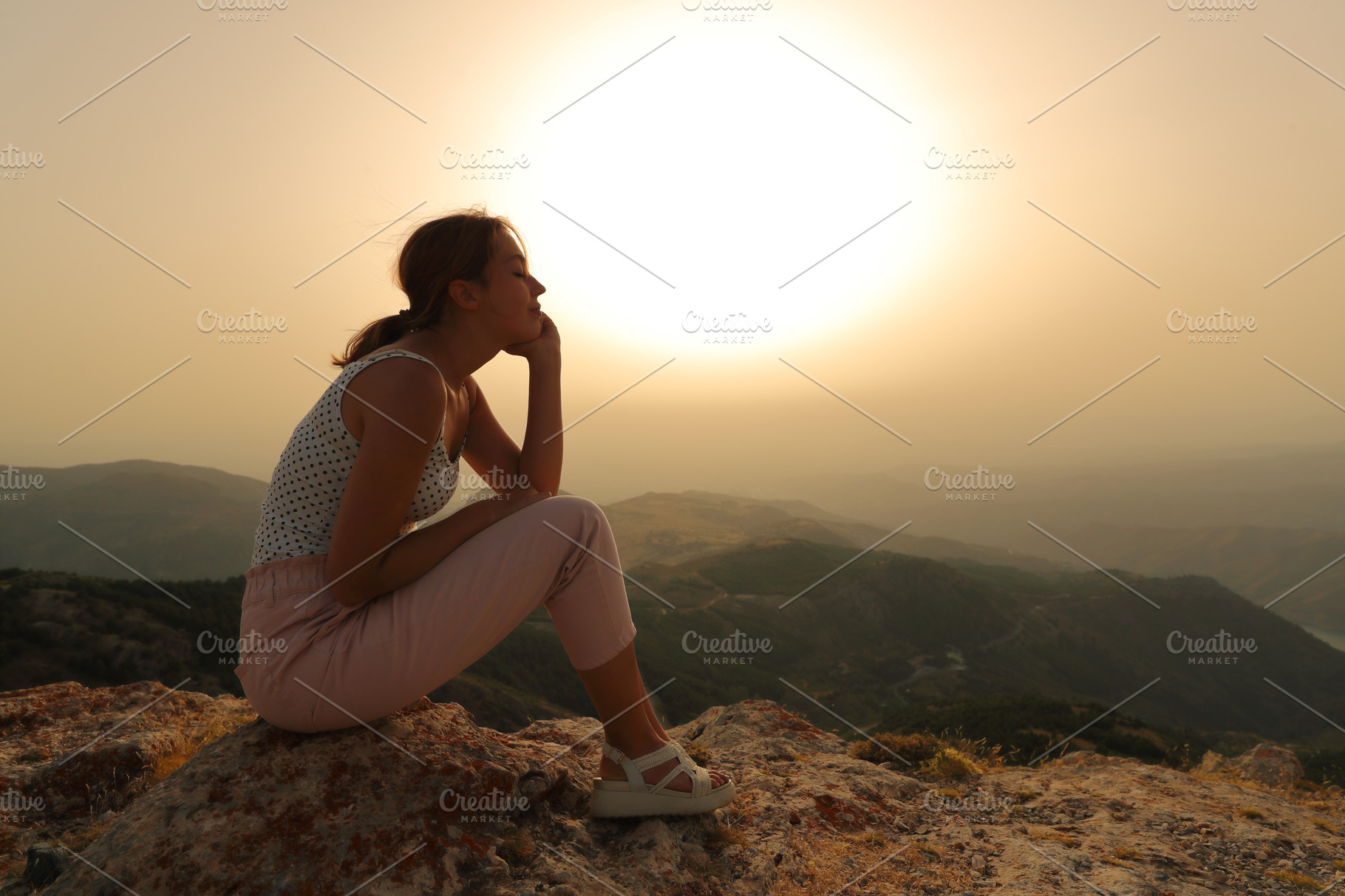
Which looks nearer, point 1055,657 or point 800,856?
point 800,856

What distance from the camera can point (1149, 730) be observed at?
2175 cm

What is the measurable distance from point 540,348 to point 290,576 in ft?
5.74

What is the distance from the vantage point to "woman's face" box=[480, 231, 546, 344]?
334 cm

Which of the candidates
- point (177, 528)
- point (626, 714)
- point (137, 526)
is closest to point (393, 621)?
point (626, 714)

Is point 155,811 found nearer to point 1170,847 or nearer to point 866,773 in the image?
point 866,773

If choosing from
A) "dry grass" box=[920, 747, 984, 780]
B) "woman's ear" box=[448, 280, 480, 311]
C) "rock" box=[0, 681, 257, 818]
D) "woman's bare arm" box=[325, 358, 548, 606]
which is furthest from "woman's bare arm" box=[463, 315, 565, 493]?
"dry grass" box=[920, 747, 984, 780]

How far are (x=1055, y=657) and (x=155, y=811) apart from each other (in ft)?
376

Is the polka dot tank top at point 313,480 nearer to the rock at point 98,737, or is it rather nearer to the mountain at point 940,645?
the rock at point 98,737

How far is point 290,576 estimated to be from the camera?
2.76 metres

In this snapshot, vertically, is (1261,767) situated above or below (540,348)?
below

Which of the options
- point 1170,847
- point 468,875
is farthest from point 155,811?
point 1170,847

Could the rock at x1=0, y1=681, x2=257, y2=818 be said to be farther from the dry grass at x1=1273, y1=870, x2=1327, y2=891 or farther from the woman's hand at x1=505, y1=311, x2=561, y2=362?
the dry grass at x1=1273, y1=870, x2=1327, y2=891

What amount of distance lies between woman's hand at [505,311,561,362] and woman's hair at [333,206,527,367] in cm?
53

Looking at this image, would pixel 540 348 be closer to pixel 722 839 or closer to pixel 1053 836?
pixel 722 839
